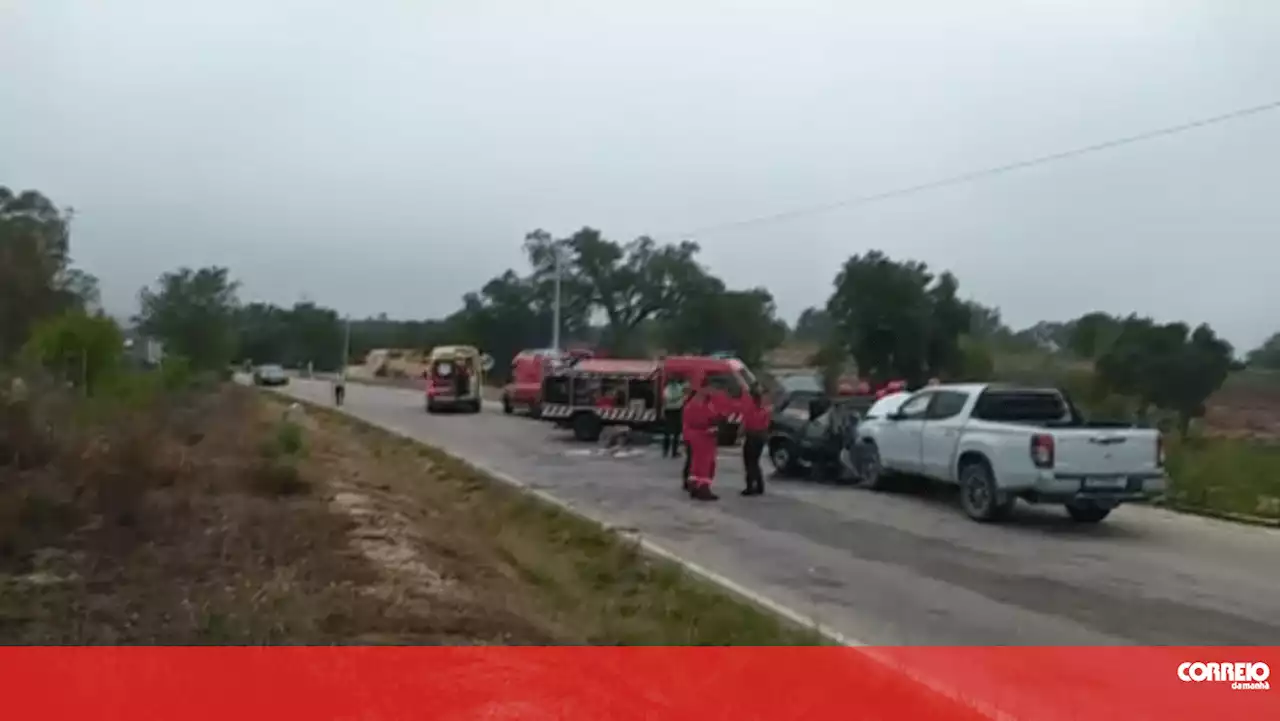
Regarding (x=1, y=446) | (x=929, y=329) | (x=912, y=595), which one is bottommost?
(x=912, y=595)

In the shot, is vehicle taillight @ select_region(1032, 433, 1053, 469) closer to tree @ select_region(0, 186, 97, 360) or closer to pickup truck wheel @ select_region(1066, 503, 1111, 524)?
pickup truck wheel @ select_region(1066, 503, 1111, 524)

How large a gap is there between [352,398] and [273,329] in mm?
46188

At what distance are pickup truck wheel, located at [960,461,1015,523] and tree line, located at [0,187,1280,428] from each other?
16.1 meters

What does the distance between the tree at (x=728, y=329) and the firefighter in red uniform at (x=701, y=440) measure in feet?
92.1

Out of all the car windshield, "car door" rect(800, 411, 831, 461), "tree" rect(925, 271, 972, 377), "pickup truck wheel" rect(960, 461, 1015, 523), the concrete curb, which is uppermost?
"tree" rect(925, 271, 972, 377)

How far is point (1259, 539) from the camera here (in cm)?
1489

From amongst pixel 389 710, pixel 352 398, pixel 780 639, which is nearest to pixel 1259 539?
pixel 780 639

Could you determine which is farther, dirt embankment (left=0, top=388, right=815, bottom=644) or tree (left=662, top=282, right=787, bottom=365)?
tree (left=662, top=282, right=787, bottom=365)

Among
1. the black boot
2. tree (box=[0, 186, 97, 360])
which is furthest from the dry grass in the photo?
tree (box=[0, 186, 97, 360])

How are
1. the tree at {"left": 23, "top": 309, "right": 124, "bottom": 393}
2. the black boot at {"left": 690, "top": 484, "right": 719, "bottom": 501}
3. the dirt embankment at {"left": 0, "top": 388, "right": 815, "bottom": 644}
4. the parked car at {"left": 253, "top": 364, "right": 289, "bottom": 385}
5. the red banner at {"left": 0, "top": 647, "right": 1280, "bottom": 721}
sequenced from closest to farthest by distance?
the red banner at {"left": 0, "top": 647, "right": 1280, "bottom": 721}, the dirt embankment at {"left": 0, "top": 388, "right": 815, "bottom": 644}, the black boot at {"left": 690, "top": 484, "right": 719, "bottom": 501}, the tree at {"left": 23, "top": 309, "right": 124, "bottom": 393}, the parked car at {"left": 253, "top": 364, "right": 289, "bottom": 385}

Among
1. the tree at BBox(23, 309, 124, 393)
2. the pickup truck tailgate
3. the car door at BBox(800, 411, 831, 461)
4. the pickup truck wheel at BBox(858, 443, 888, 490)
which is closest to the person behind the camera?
the pickup truck tailgate

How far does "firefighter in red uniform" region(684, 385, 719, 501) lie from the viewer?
18016 millimetres

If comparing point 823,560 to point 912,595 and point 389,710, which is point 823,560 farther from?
point 389,710

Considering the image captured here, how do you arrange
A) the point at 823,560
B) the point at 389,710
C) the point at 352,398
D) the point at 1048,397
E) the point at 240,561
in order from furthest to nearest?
1. the point at 352,398
2. the point at 1048,397
3. the point at 823,560
4. the point at 240,561
5. the point at 389,710
